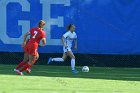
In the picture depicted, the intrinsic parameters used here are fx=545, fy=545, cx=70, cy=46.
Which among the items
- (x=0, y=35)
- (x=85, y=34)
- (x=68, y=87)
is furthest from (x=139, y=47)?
(x=68, y=87)

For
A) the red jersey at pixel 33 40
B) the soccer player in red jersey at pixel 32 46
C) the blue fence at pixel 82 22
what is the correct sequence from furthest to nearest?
the blue fence at pixel 82 22, the red jersey at pixel 33 40, the soccer player in red jersey at pixel 32 46

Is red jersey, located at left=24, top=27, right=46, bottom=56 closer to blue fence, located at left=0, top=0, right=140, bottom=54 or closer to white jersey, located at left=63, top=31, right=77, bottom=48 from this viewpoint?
white jersey, located at left=63, top=31, right=77, bottom=48

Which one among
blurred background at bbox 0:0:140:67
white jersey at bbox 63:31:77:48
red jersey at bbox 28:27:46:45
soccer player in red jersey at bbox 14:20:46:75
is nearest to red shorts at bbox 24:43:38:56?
soccer player in red jersey at bbox 14:20:46:75

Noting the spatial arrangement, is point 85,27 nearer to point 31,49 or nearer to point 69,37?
point 69,37

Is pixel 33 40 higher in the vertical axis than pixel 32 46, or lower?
higher

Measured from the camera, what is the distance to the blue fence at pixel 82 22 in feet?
71.6

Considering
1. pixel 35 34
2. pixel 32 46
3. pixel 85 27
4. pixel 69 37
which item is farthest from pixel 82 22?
pixel 32 46

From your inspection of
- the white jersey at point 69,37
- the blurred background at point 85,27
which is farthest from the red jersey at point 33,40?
the blurred background at point 85,27

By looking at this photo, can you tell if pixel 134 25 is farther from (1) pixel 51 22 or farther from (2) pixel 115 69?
(1) pixel 51 22

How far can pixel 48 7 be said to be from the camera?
22.1 m

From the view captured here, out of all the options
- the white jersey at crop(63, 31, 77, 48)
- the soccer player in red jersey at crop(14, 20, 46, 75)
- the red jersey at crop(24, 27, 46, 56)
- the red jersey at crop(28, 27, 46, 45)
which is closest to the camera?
the soccer player in red jersey at crop(14, 20, 46, 75)

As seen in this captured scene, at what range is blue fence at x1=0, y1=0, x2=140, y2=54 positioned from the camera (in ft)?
71.6

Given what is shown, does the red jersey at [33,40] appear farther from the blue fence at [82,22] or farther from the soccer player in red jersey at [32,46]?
the blue fence at [82,22]

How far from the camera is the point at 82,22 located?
22109 mm
